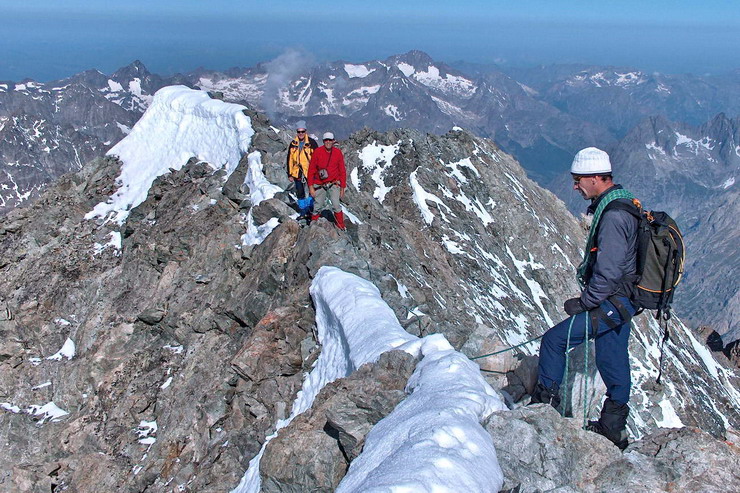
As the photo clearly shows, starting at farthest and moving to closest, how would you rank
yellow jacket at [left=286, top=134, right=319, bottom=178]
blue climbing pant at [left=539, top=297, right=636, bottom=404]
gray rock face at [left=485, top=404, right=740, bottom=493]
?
1. yellow jacket at [left=286, top=134, right=319, bottom=178]
2. blue climbing pant at [left=539, top=297, right=636, bottom=404]
3. gray rock face at [left=485, top=404, right=740, bottom=493]

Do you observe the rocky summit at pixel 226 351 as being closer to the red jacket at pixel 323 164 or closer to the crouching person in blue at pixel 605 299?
the crouching person in blue at pixel 605 299

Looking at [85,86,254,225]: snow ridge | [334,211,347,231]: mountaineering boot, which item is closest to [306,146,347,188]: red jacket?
[334,211,347,231]: mountaineering boot

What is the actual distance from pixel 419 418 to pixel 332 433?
5.85 ft

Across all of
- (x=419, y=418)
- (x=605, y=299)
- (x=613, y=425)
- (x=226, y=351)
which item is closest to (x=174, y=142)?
(x=226, y=351)

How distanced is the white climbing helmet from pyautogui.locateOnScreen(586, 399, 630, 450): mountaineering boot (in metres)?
3.27

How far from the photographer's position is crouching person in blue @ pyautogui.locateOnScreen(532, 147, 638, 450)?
735cm

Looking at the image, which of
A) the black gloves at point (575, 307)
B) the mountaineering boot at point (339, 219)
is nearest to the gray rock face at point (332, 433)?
the black gloves at point (575, 307)

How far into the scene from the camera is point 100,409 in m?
16.7

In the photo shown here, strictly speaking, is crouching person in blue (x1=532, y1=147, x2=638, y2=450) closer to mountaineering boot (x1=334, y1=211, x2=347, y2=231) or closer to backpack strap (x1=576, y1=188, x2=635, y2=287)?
backpack strap (x1=576, y1=188, x2=635, y2=287)

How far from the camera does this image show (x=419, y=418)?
6.96m

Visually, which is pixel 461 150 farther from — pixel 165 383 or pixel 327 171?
pixel 165 383

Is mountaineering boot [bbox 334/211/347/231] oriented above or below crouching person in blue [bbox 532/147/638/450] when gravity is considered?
below

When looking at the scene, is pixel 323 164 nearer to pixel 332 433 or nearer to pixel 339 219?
pixel 339 219

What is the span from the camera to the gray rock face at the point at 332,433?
7.70m
